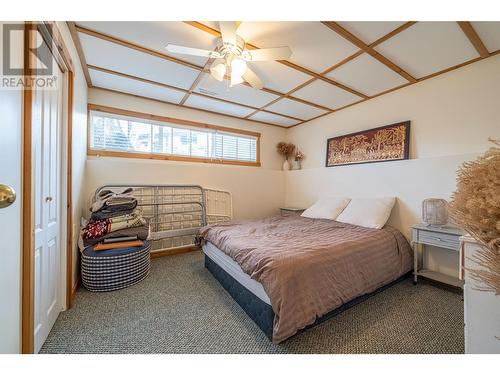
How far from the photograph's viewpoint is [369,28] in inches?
66.5

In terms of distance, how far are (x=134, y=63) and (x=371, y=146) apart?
3.28 metres

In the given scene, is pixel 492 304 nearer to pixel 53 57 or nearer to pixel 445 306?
pixel 445 306

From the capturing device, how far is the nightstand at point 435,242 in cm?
196

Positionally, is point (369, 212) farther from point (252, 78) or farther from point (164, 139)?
point (164, 139)

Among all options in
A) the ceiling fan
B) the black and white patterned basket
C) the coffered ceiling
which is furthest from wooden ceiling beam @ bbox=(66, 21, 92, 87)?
the black and white patterned basket

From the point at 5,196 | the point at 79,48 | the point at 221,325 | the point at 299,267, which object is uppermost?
the point at 79,48

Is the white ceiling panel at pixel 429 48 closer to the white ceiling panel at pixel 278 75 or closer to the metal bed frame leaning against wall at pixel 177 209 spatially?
the white ceiling panel at pixel 278 75

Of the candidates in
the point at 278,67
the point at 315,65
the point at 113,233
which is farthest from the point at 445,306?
the point at 113,233

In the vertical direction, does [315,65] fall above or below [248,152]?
above

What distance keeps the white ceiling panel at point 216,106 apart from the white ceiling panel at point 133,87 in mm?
202

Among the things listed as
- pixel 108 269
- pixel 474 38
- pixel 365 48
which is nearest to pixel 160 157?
pixel 108 269

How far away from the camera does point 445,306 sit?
1.82m

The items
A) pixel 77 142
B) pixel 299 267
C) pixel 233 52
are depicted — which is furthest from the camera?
pixel 77 142

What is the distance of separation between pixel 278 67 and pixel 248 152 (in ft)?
6.70
